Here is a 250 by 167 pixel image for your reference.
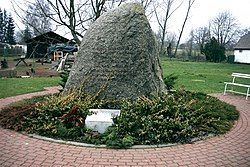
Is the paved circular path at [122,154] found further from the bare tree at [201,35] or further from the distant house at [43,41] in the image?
the bare tree at [201,35]

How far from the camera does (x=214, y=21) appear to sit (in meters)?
66.1

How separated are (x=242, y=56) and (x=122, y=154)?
5183 centimetres

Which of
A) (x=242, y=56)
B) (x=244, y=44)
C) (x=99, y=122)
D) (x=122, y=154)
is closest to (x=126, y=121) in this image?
(x=99, y=122)

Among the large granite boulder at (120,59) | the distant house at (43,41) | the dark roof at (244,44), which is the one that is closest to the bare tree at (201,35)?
the dark roof at (244,44)

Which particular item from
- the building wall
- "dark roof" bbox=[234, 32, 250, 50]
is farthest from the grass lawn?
"dark roof" bbox=[234, 32, 250, 50]

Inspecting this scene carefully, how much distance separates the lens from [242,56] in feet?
171

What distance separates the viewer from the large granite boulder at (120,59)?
8023 millimetres

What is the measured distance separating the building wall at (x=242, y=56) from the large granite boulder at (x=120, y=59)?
1856 inches

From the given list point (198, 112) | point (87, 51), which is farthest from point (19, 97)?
point (198, 112)

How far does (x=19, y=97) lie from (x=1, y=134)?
483 centimetres

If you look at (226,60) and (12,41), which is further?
(12,41)

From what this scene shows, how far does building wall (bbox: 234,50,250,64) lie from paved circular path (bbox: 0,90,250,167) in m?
48.9

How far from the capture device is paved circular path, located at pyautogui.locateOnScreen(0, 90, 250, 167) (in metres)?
5.03

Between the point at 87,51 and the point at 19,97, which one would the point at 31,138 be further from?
the point at 19,97
